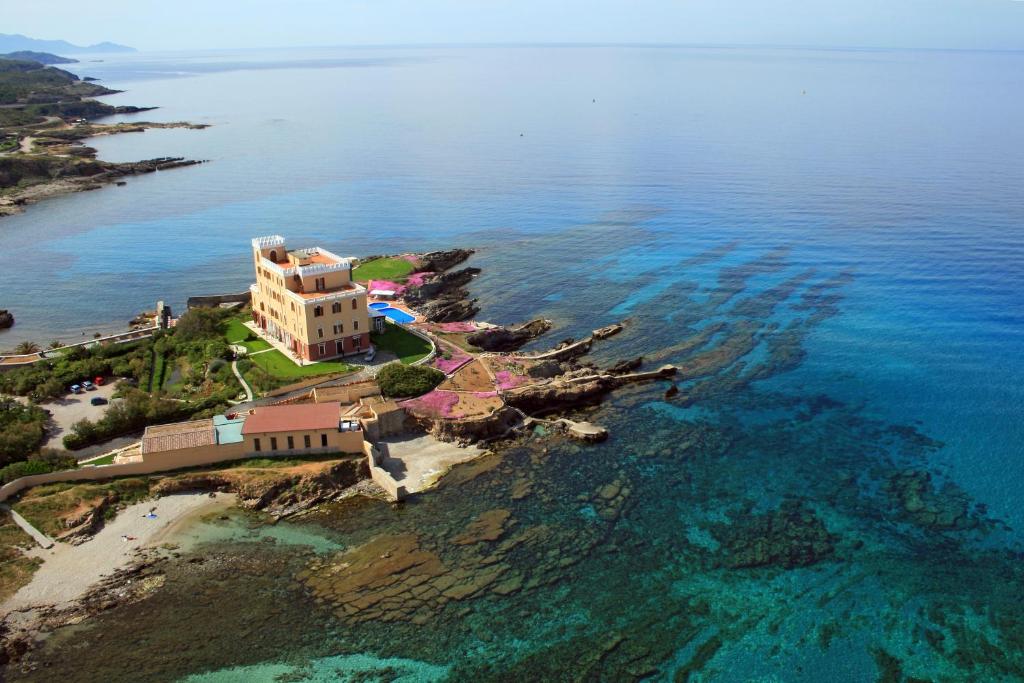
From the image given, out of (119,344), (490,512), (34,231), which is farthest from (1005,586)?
(34,231)

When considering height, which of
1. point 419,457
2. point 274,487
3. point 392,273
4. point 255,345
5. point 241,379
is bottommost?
point 419,457

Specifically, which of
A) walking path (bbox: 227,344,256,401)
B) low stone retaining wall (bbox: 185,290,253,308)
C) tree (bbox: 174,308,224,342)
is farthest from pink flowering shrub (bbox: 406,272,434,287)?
walking path (bbox: 227,344,256,401)

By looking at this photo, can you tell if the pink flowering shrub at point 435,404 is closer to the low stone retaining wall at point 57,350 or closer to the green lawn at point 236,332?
the green lawn at point 236,332

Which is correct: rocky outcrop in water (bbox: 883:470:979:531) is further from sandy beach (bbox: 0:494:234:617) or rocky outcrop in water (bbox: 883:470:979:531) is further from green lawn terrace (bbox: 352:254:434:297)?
green lawn terrace (bbox: 352:254:434:297)

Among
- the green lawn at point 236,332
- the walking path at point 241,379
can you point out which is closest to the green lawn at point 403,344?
the walking path at point 241,379

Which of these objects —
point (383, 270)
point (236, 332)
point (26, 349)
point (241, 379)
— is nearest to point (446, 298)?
point (383, 270)

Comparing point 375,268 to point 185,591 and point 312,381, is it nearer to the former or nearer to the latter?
point 312,381

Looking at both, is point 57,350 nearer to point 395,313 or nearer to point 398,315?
point 395,313
